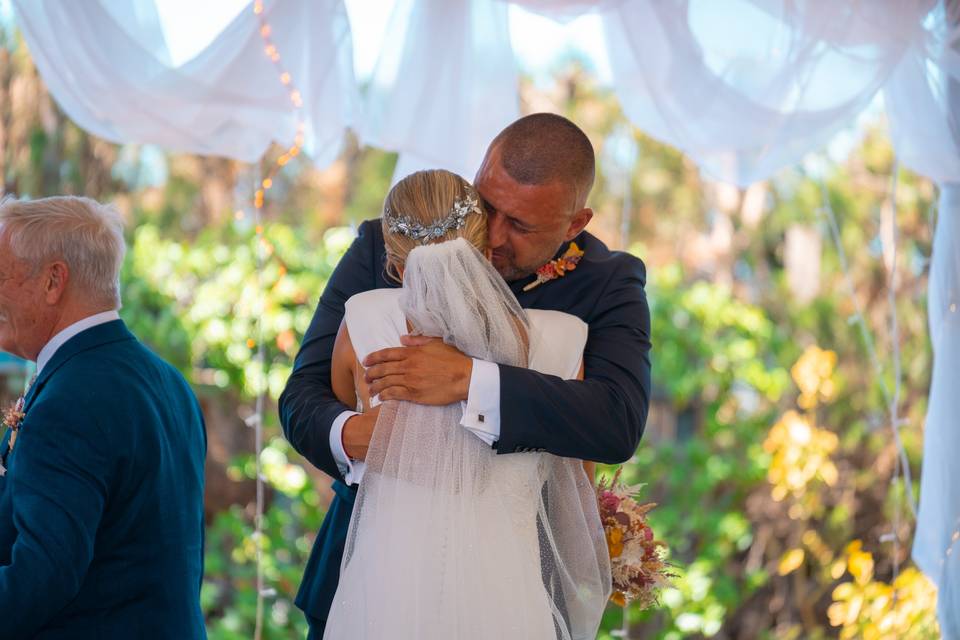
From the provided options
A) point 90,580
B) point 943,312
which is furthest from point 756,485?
point 90,580

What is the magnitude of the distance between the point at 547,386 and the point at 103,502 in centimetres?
88

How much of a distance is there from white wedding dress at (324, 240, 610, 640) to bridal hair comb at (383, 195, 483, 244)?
0.23ft

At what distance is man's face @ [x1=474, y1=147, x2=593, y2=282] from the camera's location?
7.59 feet

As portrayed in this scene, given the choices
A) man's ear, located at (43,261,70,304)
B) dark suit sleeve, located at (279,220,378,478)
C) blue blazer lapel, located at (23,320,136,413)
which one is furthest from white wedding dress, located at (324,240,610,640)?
man's ear, located at (43,261,70,304)

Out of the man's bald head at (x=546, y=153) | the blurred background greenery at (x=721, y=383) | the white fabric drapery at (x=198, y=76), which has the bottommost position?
the blurred background greenery at (x=721, y=383)

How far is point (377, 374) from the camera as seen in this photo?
7.02ft

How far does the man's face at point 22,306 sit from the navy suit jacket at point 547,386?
1.71 feet

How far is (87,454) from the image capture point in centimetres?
210

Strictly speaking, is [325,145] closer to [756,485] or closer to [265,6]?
[265,6]

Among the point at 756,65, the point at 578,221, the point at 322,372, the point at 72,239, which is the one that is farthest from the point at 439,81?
the point at 72,239

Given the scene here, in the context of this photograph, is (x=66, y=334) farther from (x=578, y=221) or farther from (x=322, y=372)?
(x=578, y=221)

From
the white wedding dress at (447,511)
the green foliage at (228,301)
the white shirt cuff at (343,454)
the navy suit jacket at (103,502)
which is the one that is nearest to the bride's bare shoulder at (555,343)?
the white wedding dress at (447,511)

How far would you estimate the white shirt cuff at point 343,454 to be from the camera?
2.22 m

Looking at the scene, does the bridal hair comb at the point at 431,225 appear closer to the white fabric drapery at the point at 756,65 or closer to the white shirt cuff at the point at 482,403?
the white shirt cuff at the point at 482,403
